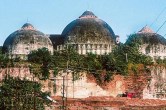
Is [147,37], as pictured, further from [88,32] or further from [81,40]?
[81,40]

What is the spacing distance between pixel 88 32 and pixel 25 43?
444 centimetres

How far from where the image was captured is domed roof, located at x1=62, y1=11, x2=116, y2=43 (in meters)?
40.5

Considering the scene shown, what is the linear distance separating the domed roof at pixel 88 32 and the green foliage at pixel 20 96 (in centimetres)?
1333

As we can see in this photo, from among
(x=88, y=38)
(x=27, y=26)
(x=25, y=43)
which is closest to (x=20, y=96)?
(x=25, y=43)

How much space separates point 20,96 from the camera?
2573 centimetres

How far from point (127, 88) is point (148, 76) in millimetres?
1884

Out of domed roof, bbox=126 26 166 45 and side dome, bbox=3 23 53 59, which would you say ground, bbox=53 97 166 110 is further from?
domed roof, bbox=126 26 166 45

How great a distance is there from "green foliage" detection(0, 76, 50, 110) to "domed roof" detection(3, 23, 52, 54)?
476 inches

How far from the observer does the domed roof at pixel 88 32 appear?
40531 mm

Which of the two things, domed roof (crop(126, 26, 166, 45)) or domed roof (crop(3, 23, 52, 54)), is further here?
domed roof (crop(126, 26, 166, 45))

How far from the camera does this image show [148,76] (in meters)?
38.2

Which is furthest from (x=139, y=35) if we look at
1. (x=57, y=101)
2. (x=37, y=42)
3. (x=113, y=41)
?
(x=57, y=101)

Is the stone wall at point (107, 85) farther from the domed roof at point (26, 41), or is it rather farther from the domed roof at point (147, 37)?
the domed roof at point (26, 41)

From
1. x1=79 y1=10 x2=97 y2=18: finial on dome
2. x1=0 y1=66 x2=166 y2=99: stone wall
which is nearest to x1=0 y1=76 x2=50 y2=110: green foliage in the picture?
x1=0 y1=66 x2=166 y2=99: stone wall
